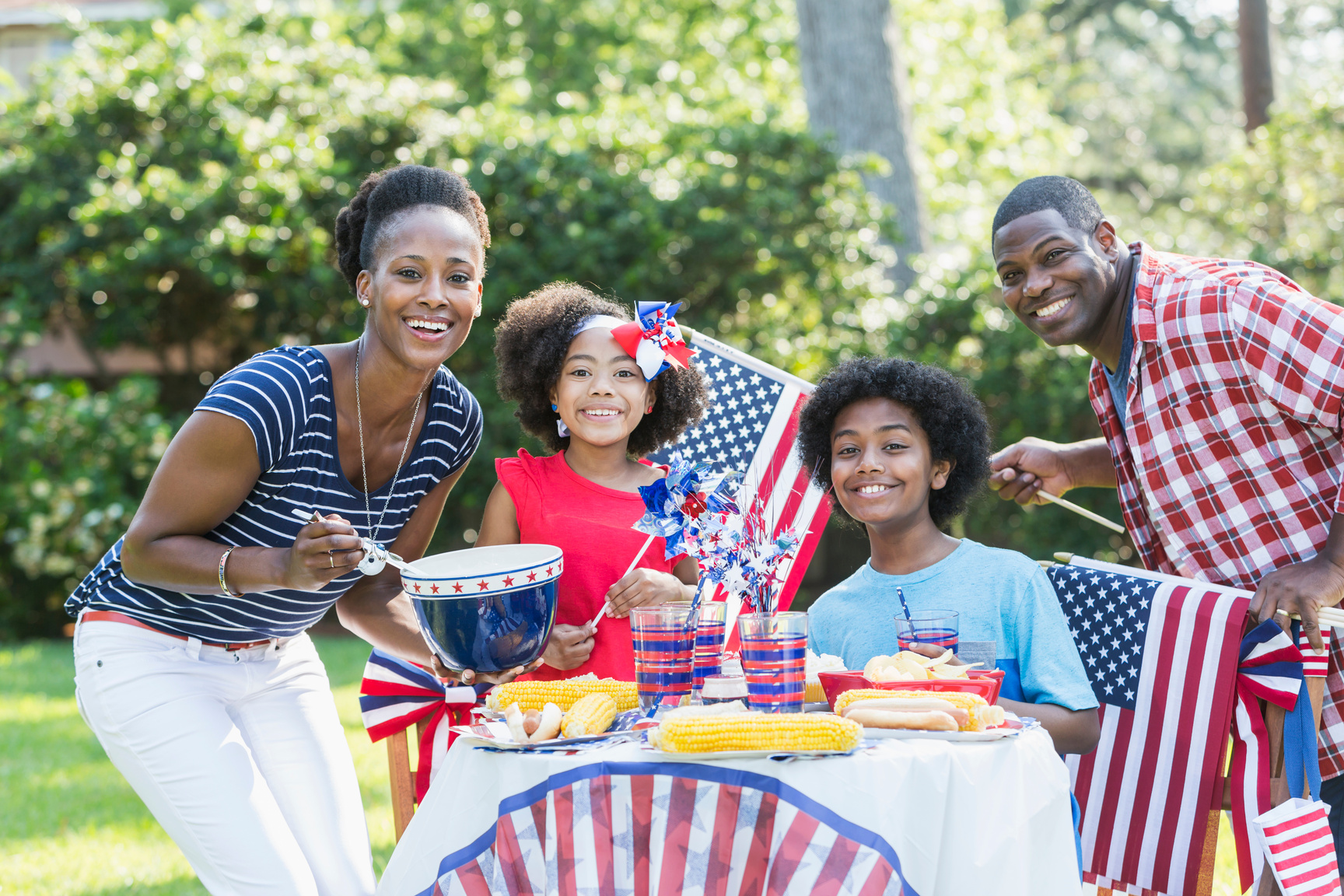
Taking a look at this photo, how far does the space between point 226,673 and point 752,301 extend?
643cm

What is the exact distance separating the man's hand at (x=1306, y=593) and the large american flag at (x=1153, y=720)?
78 mm

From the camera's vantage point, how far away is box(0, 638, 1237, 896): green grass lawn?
4566mm

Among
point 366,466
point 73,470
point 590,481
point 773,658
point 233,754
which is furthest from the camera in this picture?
point 73,470

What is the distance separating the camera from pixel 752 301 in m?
8.91

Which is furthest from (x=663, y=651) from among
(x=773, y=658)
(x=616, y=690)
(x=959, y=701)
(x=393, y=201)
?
(x=393, y=201)

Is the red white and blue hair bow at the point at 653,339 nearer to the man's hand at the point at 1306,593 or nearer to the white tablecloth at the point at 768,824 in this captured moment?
the white tablecloth at the point at 768,824

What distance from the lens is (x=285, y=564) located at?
8.68 ft

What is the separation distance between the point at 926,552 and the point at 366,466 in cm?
153

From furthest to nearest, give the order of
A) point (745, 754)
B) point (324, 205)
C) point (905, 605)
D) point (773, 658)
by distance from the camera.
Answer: point (324, 205) → point (905, 605) → point (773, 658) → point (745, 754)

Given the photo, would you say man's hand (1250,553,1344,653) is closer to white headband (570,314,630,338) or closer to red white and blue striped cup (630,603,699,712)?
red white and blue striped cup (630,603,699,712)

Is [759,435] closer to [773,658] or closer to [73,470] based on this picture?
[773,658]

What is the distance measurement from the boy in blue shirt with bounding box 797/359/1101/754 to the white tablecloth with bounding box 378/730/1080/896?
45cm

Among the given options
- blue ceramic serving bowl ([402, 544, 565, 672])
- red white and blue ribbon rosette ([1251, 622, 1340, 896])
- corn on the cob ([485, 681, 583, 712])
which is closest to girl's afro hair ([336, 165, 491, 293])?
blue ceramic serving bowl ([402, 544, 565, 672])

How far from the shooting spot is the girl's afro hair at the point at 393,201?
10.2ft
